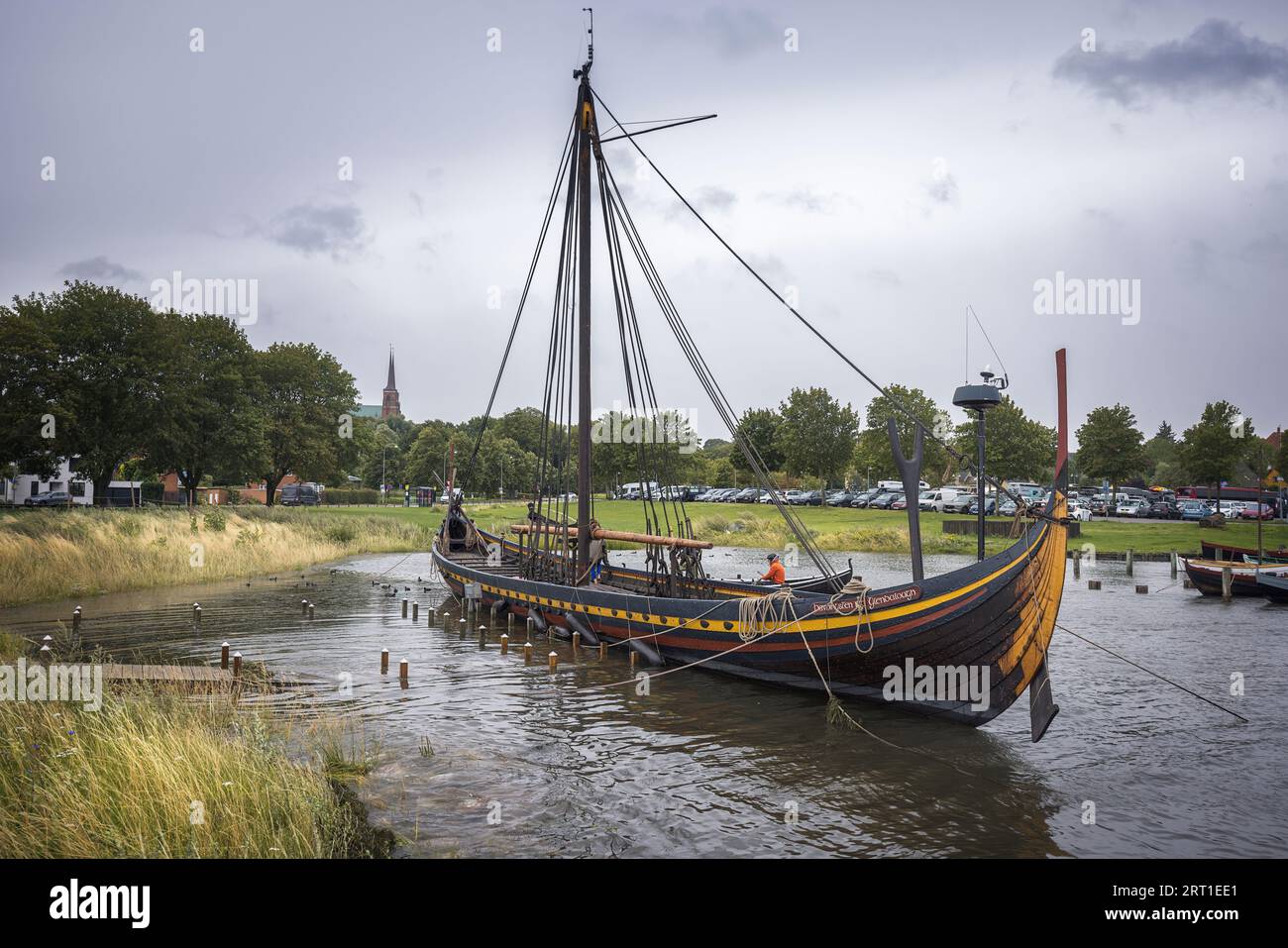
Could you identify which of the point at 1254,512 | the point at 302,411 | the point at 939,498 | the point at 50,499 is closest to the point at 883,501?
the point at 939,498

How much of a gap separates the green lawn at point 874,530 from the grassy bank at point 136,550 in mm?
12584

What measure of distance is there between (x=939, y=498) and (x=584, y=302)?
50.8 m

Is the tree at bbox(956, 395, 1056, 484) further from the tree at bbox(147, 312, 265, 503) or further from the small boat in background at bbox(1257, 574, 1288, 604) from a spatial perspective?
the tree at bbox(147, 312, 265, 503)

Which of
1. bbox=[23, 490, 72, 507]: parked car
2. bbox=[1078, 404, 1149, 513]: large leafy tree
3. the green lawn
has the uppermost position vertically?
→ bbox=[1078, 404, 1149, 513]: large leafy tree

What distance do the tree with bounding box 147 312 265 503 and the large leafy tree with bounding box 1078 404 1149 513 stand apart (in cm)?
6304

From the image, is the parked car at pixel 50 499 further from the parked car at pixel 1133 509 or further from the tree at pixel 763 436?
the parked car at pixel 1133 509

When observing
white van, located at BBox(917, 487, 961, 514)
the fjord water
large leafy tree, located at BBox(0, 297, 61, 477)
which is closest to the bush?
large leafy tree, located at BBox(0, 297, 61, 477)

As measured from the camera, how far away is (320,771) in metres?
9.79

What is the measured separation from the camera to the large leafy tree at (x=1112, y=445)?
69125 mm

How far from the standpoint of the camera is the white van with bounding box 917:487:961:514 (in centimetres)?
Answer: 6419

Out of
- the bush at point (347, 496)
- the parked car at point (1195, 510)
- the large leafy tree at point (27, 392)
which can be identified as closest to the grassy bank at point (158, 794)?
the large leafy tree at point (27, 392)
